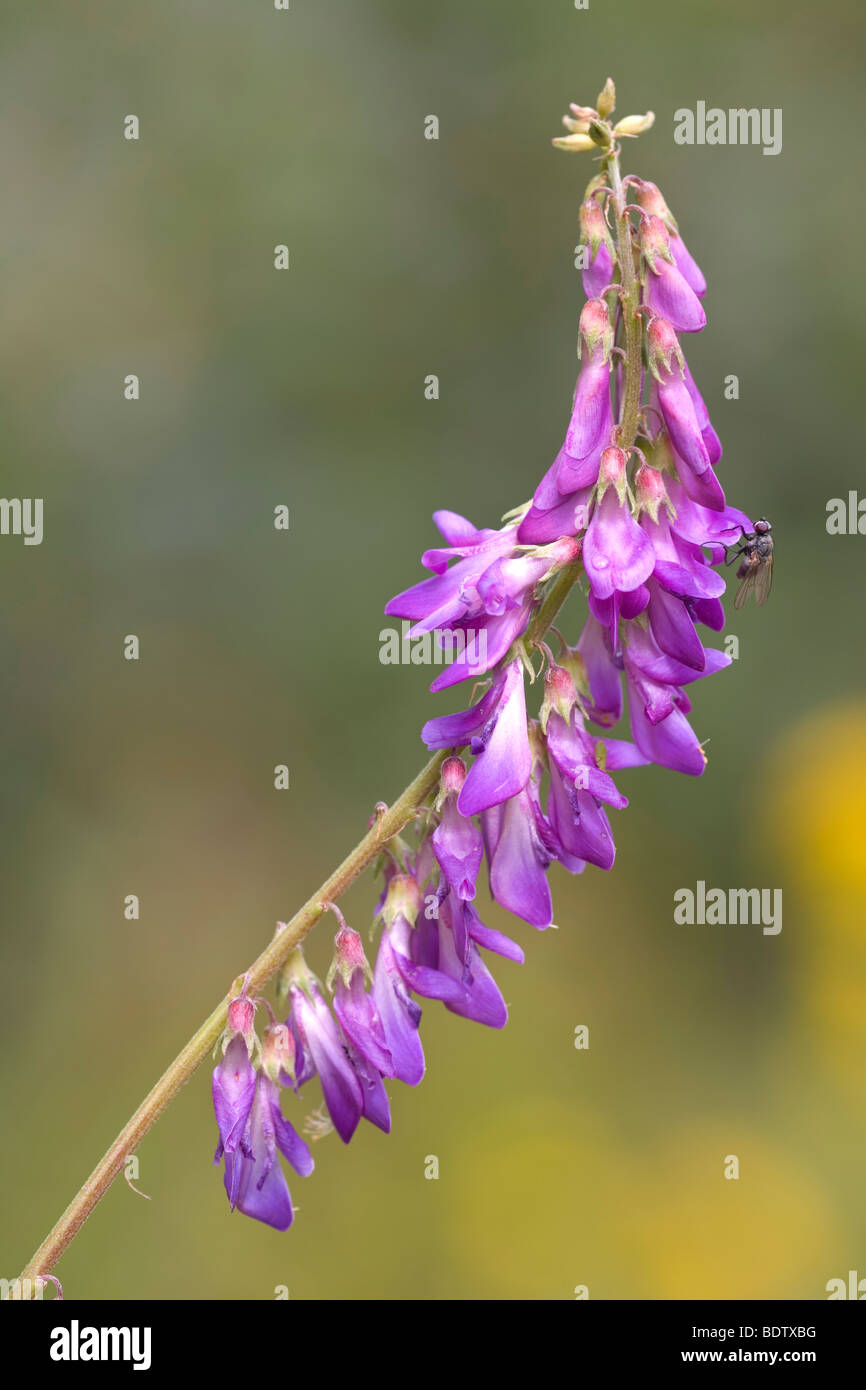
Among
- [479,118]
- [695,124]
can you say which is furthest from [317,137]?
[695,124]

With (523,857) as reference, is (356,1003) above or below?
below

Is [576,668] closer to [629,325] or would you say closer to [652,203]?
[629,325]

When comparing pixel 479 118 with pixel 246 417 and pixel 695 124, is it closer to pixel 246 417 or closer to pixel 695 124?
pixel 695 124

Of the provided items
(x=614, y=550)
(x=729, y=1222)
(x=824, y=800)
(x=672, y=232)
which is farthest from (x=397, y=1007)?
(x=824, y=800)

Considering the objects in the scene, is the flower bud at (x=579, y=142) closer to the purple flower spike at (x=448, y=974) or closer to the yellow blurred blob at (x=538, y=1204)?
the purple flower spike at (x=448, y=974)

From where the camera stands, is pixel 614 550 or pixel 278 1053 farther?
pixel 278 1053

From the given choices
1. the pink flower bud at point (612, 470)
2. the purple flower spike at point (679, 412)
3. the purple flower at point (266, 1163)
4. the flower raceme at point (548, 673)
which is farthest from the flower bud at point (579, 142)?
the purple flower at point (266, 1163)
